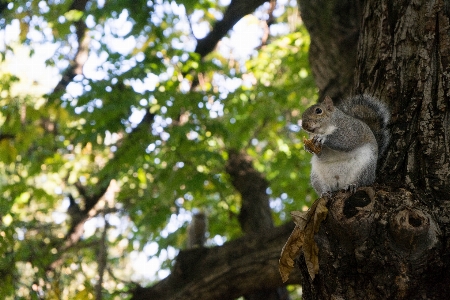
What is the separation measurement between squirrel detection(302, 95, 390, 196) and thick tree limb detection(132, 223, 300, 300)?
3.55 feet

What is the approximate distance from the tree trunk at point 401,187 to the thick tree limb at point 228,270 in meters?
1.39

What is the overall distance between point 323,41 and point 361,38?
101 centimetres

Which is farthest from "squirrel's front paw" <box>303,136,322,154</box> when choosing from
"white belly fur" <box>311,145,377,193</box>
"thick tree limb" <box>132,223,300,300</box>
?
"thick tree limb" <box>132,223,300,300</box>

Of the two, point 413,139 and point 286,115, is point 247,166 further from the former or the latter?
point 413,139

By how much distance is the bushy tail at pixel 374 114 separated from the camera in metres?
2.66

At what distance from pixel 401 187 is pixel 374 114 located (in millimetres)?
592

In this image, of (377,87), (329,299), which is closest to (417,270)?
(329,299)

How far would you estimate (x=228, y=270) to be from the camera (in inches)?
154

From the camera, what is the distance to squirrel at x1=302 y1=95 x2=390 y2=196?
103 inches

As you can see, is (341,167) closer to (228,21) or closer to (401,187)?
(401,187)

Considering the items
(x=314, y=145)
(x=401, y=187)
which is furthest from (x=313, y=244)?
(x=314, y=145)

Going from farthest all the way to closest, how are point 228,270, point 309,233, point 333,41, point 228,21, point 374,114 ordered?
point 228,21
point 333,41
point 228,270
point 374,114
point 309,233

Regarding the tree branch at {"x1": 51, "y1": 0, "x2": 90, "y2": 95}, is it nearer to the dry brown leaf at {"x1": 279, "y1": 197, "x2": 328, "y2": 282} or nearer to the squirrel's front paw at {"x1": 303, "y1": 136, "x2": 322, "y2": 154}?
the squirrel's front paw at {"x1": 303, "y1": 136, "x2": 322, "y2": 154}

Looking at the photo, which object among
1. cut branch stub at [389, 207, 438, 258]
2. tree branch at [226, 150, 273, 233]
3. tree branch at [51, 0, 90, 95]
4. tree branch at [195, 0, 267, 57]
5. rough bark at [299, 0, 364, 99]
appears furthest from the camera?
tree branch at [51, 0, 90, 95]
